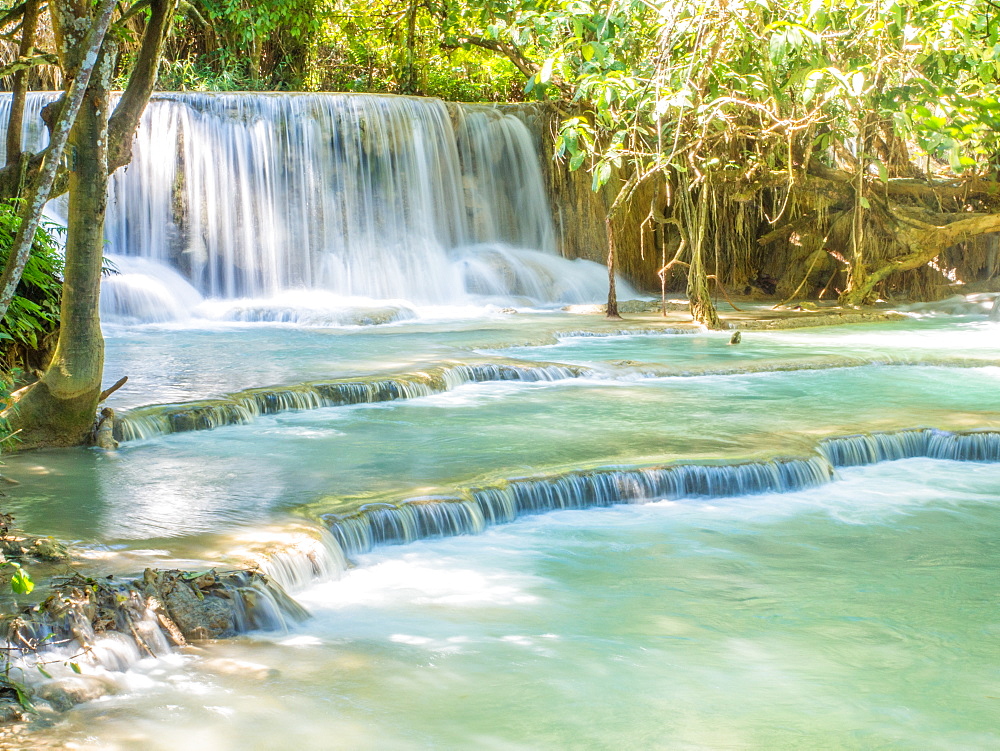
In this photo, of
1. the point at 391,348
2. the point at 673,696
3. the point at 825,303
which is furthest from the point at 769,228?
the point at 673,696

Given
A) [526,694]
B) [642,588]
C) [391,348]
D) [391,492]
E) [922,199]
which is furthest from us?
[922,199]

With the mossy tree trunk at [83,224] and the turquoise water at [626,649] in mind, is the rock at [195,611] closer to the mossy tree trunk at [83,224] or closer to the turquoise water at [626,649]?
the turquoise water at [626,649]

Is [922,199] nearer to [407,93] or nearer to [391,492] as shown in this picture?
[407,93]

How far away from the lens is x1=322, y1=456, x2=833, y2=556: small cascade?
5.81 m

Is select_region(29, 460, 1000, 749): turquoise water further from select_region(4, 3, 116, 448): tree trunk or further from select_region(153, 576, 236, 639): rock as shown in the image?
select_region(4, 3, 116, 448): tree trunk

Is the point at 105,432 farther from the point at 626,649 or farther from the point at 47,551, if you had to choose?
the point at 626,649

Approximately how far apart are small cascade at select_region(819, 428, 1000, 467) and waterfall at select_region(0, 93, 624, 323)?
28.2 ft

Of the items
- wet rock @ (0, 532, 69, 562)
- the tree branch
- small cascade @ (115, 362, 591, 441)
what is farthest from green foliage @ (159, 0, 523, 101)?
wet rock @ (0, 532, 69, 562)

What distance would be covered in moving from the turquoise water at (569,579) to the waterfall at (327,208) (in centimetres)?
660

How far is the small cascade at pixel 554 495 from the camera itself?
229 inches

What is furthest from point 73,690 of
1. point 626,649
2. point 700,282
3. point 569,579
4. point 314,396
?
point 700,282

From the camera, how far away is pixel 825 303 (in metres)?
17.2

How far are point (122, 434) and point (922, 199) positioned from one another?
13.4 metres

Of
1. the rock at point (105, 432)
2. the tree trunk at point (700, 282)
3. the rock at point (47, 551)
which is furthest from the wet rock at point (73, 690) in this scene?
the tree trunk at point (700, 282)
